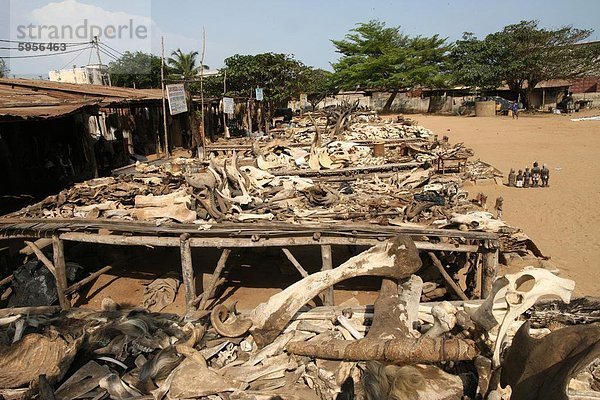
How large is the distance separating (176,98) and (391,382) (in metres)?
13.4

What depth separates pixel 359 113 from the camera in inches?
1086

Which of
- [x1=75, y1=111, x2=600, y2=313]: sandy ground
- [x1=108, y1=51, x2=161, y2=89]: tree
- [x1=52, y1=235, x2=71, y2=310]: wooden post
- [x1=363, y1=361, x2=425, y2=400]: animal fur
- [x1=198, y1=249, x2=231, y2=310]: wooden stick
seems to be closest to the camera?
[x1=363, y1=361, x2=425, y2=400]: animal fur

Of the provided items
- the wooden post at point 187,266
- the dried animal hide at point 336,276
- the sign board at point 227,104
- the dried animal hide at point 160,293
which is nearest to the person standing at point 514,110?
the sign board at point 227,104

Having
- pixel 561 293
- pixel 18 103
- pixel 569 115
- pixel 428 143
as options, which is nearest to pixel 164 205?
pixel 18 103

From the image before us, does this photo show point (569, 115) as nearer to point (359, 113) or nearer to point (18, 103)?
point (359, 113)

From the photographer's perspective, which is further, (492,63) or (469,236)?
(492,63)

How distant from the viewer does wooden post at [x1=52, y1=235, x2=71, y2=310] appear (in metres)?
7.54

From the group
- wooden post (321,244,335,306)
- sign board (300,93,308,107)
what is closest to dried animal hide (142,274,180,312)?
wooden post (321,244,335,306)

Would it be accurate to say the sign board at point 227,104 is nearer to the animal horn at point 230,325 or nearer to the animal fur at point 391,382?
the animal horn at point 230,325

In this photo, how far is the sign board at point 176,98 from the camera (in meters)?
14.4

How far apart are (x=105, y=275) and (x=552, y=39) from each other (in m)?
37.9

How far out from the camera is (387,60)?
126ft

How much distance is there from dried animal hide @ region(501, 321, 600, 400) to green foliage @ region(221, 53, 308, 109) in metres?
26.2

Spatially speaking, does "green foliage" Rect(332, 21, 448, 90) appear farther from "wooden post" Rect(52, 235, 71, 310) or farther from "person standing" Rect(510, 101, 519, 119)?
"wooden post" Rect(52, 235, 71, 310)
